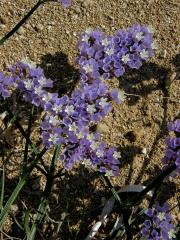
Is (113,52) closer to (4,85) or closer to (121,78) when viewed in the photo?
(4,85)

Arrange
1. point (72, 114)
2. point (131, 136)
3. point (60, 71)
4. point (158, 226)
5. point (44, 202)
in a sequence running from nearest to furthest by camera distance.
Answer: point (72, 114) → point (158, 226) → point (44, 202) → point (131, 136) → point (60, 71)

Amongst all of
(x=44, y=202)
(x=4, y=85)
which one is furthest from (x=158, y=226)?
(x=4, y=85)

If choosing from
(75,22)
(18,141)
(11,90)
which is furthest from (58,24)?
(18,141)

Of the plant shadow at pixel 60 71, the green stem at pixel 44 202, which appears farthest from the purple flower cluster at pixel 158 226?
the plant shadow at pixel 60 71

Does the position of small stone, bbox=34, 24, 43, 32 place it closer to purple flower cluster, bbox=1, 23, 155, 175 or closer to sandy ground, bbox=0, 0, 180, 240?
sandy ground, bbox=0, 0, 180, 240

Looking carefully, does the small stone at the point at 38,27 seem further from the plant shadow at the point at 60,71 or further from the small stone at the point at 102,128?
the small stone at the point at 102,128

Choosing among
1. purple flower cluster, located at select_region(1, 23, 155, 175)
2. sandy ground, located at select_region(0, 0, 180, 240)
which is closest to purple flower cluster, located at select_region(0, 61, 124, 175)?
purple flower cluster, located at select_region(1, 23, 155, 175)
